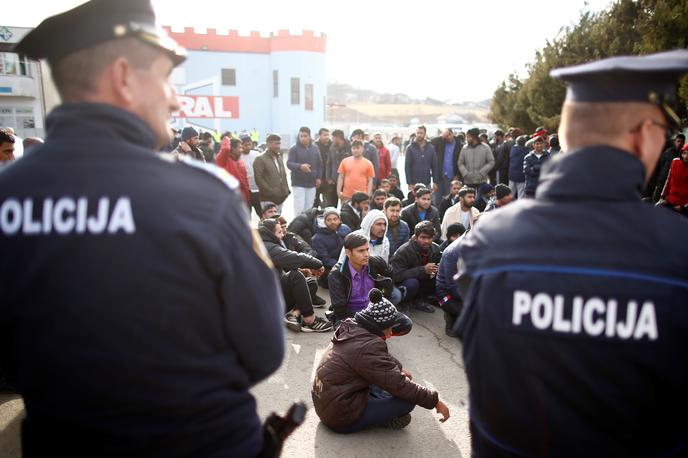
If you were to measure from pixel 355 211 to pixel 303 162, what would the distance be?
179cm

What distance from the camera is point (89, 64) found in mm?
1089

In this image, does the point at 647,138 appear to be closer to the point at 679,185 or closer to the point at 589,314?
the point at 589,314

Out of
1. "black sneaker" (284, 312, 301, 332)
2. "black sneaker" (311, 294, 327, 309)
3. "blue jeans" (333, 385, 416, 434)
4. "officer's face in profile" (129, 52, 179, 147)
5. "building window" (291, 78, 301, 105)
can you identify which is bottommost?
"black sneaker" (311, 294, 327, 309)

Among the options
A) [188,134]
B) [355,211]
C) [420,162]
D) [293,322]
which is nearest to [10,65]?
[188,134]

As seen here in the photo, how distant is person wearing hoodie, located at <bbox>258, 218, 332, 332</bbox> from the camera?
461cm

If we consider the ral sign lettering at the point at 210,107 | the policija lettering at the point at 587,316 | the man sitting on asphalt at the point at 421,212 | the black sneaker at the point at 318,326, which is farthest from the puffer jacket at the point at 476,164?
the ral sign lettering at the point at 210,107

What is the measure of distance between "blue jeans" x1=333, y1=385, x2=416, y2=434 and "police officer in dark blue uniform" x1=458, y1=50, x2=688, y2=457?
1.79m

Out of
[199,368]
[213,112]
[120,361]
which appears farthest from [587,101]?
[213,112]

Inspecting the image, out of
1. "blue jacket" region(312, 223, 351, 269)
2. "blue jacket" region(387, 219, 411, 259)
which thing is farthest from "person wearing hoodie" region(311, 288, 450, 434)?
"blue jacket" region(387, 219, 411, 259)

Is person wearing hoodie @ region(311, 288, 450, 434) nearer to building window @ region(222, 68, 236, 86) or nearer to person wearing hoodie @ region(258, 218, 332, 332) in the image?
person wearing hoodie @ region(258, 218, 332, 332)

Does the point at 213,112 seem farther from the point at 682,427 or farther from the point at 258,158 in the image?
the point at 682,427

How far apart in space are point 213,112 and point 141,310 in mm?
29760

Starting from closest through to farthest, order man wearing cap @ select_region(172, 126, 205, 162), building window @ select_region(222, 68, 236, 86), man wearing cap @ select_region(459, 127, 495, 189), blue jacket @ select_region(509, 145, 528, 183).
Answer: man wearing cap @ select_region(172, 126, 205, 162) → man wearing cap @ select_region(459, 127, 495, 189) → blue jacket @ select_region(509, 145, 528, 183) → building window @ select_region(222, 68, 236, 86)

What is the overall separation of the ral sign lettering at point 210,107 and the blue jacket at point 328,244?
24.4 metres
